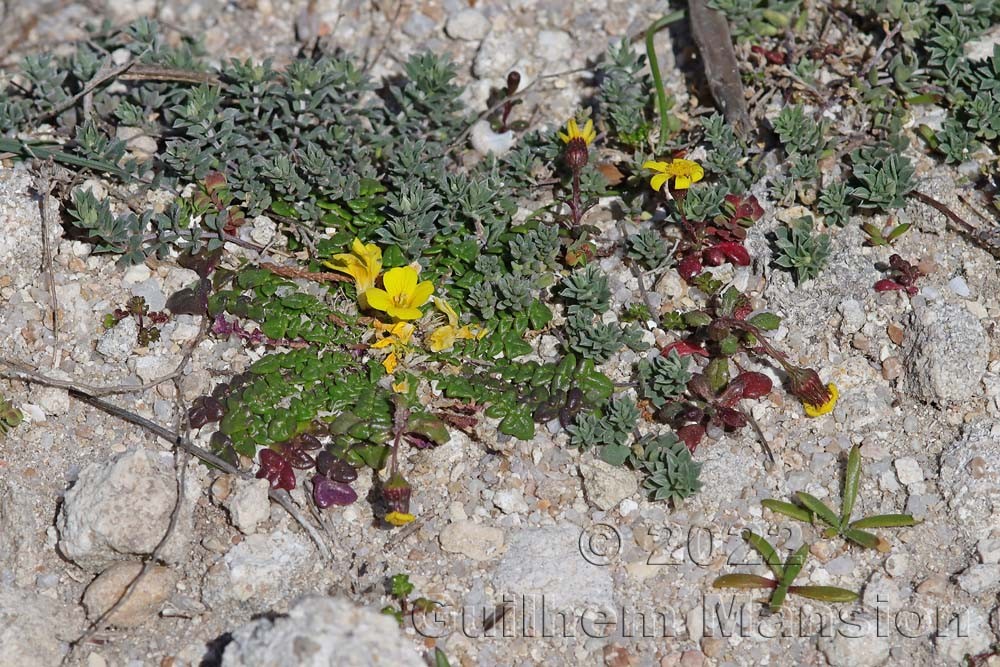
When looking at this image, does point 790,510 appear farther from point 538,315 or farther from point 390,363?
point 390,363

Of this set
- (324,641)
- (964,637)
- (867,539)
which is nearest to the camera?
(324,641)

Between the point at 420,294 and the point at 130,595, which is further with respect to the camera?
the point at 420,294

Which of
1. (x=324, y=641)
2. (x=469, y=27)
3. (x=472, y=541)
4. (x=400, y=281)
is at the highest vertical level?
(x=469, y=27)

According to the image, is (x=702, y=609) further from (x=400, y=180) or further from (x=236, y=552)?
(x=400, y=180)

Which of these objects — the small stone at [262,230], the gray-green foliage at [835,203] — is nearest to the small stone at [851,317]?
the gray-green foliage at [835,203]

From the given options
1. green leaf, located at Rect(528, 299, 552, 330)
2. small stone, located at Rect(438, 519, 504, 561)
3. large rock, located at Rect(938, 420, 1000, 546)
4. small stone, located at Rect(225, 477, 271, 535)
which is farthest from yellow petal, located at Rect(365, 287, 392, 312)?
large rock, located at Rect(938, 420, 1000, 546)

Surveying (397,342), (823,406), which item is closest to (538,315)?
(397,342)

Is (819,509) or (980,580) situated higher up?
(819,509)

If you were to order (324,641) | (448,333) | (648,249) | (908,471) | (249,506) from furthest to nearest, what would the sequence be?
(648,249)
(448,333)
(908,471)
(249,506)
(324,641)
